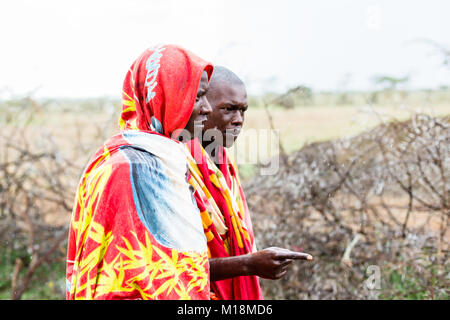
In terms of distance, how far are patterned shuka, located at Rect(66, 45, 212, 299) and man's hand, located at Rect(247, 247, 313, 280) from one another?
0.33 m

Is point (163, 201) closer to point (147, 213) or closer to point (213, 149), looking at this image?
point (147, 213)

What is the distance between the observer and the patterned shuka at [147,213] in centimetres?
176

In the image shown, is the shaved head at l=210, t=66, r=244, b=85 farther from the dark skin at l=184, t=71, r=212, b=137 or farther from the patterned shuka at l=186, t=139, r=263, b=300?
the dark skin at l=184, t=71, r=212, b=137

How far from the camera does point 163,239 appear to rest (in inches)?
71.6

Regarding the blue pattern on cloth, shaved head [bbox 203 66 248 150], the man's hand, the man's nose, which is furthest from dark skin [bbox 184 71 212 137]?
shaved head [bbox 203 66 248 150]

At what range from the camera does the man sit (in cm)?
223

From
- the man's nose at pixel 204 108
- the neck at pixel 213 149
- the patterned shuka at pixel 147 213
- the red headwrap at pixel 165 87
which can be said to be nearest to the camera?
the patterned shuka at pixel 147 213

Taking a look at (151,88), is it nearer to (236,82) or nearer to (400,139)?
(236,82)

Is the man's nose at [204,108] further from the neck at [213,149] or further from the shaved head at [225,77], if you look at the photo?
the shaved head at [225,77]

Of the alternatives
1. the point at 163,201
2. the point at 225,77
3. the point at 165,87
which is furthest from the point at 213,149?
the point at 163,201

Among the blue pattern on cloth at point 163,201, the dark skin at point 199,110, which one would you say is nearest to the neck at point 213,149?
the dark skin at point 199,110

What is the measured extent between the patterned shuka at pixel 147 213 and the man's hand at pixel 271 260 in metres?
0.33
